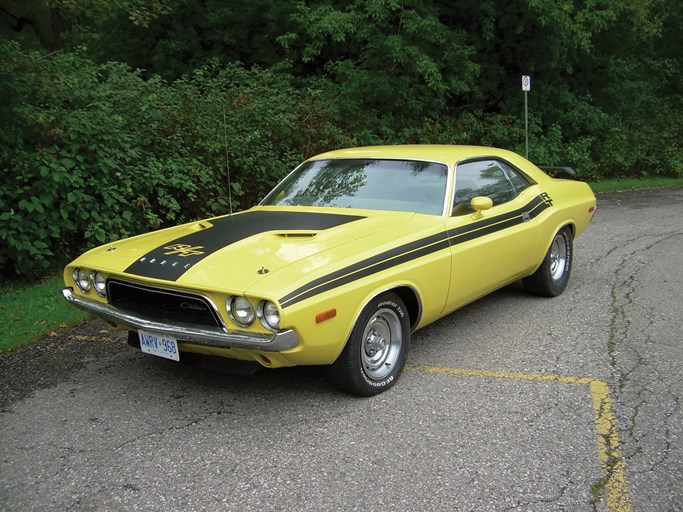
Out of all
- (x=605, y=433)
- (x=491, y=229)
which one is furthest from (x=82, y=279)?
(x=605, y=433)

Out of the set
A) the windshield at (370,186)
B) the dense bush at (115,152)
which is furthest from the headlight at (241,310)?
the dense bush at (115,152)

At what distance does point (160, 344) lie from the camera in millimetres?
3869

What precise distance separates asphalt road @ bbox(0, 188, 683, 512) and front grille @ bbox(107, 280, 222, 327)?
1.94ft

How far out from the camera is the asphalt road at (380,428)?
3037 mm

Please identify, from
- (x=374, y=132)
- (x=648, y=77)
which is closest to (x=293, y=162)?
(x=374, y=132)

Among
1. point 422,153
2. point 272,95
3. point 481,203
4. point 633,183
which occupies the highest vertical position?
point 272,95

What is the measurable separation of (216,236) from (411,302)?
4.64 feet

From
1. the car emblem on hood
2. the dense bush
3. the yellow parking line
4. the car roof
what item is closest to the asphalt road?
the yellow parking line

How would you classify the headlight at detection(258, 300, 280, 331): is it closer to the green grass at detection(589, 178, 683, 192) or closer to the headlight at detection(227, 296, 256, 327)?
the headlight at detection(227, 296, 256, 327)

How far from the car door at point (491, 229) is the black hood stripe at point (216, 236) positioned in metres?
0.83

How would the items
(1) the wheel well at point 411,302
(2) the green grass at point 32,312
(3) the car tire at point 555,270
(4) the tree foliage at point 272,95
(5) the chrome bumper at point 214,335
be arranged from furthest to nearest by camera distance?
(4) the tree foliage at point 272,95 → (3) the car tire at point 555,270 → (2) the green grass at point 32,312 → (1) the wheel well at point 411,302 → (5) the chrome bumper at point 214,335

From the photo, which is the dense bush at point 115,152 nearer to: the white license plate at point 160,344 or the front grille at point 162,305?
the front grille at point 162,305

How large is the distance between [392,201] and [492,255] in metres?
0.90

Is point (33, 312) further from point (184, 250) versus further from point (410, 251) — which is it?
point (410, 251)
